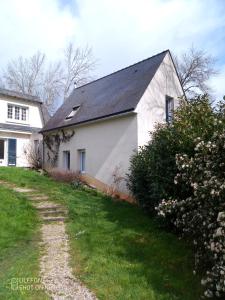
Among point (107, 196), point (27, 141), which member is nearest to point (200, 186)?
point (107, 196)

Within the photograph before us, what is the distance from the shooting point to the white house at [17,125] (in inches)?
1011

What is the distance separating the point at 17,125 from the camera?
27.0 m

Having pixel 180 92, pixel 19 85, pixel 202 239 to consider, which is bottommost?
pixel 202 239

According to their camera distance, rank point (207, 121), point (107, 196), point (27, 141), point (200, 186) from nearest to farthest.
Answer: point (200, 186), point (207, 121), point (107, 196), point (27, 141)

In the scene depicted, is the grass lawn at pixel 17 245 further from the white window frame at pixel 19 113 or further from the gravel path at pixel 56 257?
the white window frame at pixel 19 113

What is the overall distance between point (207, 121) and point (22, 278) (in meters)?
6.07

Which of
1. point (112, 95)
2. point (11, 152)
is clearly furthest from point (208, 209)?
point (11, 152)

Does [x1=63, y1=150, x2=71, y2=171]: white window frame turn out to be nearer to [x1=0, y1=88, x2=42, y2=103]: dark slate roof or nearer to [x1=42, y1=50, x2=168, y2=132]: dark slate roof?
[x1=42, y1=50, x2=168, y2=132]: dark slate roof

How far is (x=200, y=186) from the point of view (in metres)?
6.91

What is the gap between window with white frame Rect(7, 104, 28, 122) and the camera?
27172mm

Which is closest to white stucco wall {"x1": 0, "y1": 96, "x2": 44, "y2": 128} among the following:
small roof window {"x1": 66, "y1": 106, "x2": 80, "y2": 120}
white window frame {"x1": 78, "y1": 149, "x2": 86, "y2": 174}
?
small roof window {"x1": 66, "y1": 106, "x2": 80, "y2": 120}

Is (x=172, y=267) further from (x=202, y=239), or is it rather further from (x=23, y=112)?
(x=23, y=112)

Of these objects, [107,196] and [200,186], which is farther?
[107,196]

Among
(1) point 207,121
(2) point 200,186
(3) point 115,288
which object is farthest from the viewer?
(1) point 207,121
